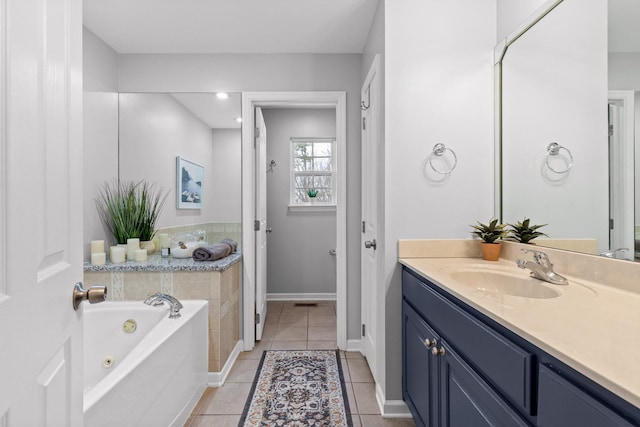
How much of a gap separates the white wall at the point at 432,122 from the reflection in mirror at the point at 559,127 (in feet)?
0.39

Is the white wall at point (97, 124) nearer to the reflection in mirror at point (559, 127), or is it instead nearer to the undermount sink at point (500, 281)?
the undermount sink at point (500, 281)

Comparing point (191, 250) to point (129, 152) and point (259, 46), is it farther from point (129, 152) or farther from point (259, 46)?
point (259, 46)

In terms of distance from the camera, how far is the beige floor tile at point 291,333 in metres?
2.98

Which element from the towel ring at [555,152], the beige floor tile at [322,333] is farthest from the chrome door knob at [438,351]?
the beige floor tile at [322,333]

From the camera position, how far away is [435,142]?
6.13ft

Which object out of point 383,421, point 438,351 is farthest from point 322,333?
point 438,351

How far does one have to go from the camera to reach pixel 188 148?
112 inches

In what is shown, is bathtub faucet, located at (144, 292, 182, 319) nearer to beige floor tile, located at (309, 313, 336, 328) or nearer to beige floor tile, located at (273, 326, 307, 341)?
beige floor tile, located at (273, 326, 307, 341)

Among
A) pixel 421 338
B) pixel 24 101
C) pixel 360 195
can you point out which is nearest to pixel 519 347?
pixel 421 338

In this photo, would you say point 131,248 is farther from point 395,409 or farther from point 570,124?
point 570,124

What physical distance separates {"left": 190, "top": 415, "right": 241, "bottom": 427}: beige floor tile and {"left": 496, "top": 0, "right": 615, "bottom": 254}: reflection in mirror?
1826mm

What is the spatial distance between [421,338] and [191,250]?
1772mm

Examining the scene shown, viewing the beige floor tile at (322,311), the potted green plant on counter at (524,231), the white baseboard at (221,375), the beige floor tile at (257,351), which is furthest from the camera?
the beige floor tile at (322,311)

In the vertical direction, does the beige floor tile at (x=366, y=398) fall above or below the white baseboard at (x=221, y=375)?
below
